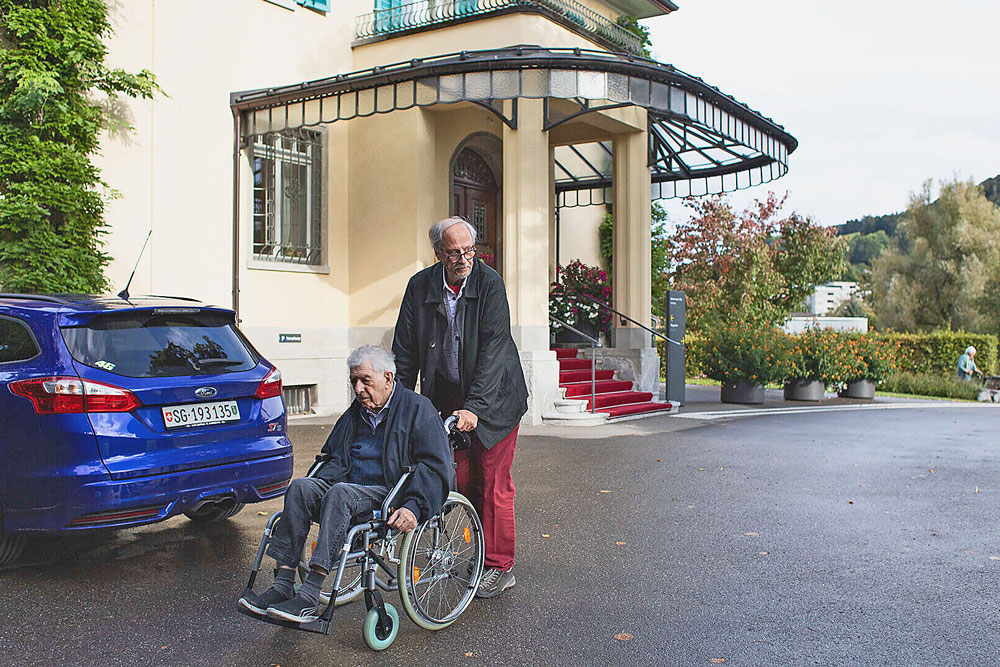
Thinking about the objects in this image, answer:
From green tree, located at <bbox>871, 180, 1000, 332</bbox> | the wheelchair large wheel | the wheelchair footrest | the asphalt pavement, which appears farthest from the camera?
green tree, located at <bbox>871, 180, 1000, 332</bbox>

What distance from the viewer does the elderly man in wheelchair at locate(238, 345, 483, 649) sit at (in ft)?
13.1

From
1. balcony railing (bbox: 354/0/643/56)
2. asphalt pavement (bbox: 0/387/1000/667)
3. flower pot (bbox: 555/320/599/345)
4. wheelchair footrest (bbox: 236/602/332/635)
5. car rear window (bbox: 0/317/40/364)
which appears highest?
balcony railing (bbox: 354/0/643/56)

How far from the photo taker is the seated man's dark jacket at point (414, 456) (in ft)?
13.7

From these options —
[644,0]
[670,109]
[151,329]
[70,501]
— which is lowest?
[70,501]

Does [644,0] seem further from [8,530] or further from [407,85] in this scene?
[8,530]

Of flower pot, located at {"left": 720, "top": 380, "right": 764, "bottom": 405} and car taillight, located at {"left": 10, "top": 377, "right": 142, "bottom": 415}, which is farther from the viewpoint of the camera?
flower pot, located at {"left": 720, "top": 380, "right": 764, "bottom": 405}

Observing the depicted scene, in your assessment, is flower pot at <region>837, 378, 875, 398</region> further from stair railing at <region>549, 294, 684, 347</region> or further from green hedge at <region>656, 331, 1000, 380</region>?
green hedge at <region>656, 331, 1000, 380</region>

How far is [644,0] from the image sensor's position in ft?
60.4

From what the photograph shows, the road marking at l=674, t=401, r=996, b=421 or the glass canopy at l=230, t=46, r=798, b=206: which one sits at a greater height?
the glass canopy at l=230, t=46, r=798, b=206

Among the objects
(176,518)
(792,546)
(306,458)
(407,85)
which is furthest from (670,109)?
(176,518)

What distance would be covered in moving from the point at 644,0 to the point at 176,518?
15.2 meters

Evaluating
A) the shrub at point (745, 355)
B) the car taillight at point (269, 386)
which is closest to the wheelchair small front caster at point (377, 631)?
the car taillight at point (269, 386)

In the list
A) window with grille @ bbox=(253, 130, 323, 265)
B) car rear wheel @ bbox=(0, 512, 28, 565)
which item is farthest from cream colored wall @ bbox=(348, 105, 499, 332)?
car rear wheel @ bbox=(0, 512, 28, 565)

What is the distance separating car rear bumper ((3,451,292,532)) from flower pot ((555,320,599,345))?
35.9ft
